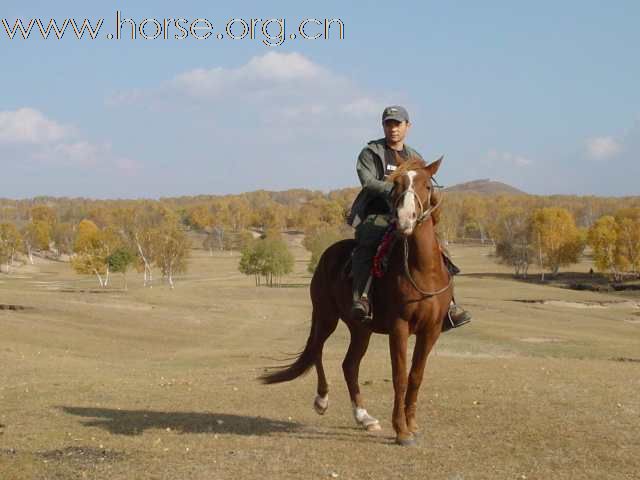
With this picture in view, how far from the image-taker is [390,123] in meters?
10.2

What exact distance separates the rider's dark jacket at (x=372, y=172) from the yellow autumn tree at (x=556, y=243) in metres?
109

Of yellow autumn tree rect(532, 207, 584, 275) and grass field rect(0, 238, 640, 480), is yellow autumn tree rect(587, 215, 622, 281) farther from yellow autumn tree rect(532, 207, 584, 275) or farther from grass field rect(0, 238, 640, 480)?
grass field rect(0, 238, 640, 480)

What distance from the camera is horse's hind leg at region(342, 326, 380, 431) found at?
10.5m

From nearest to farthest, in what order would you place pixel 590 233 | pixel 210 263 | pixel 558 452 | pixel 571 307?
pixel 558 452 → pixel 571 307 → pixel 590 233 → pixel 210 263

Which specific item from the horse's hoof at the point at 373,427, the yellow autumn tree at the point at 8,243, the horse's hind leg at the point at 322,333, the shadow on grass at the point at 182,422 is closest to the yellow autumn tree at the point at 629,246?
the yellow autumn tree at the point at 8,243

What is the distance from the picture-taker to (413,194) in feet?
28.7

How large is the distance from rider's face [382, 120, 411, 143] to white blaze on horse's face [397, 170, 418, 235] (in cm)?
166

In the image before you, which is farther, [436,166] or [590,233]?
[590,233]

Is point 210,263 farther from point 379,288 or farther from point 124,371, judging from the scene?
point 379,288

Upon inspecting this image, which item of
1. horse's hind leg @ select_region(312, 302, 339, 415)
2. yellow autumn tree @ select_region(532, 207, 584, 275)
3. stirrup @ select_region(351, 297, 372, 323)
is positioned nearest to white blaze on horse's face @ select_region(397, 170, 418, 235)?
stirrup @ select_region(351, 297, 372, 323)

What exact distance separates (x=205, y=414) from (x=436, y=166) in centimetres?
572

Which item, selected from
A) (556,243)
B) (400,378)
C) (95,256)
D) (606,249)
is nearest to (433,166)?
(400,378)

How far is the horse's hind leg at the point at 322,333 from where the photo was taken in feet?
37.2

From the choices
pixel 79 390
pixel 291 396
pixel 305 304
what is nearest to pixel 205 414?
pixel 291 396
